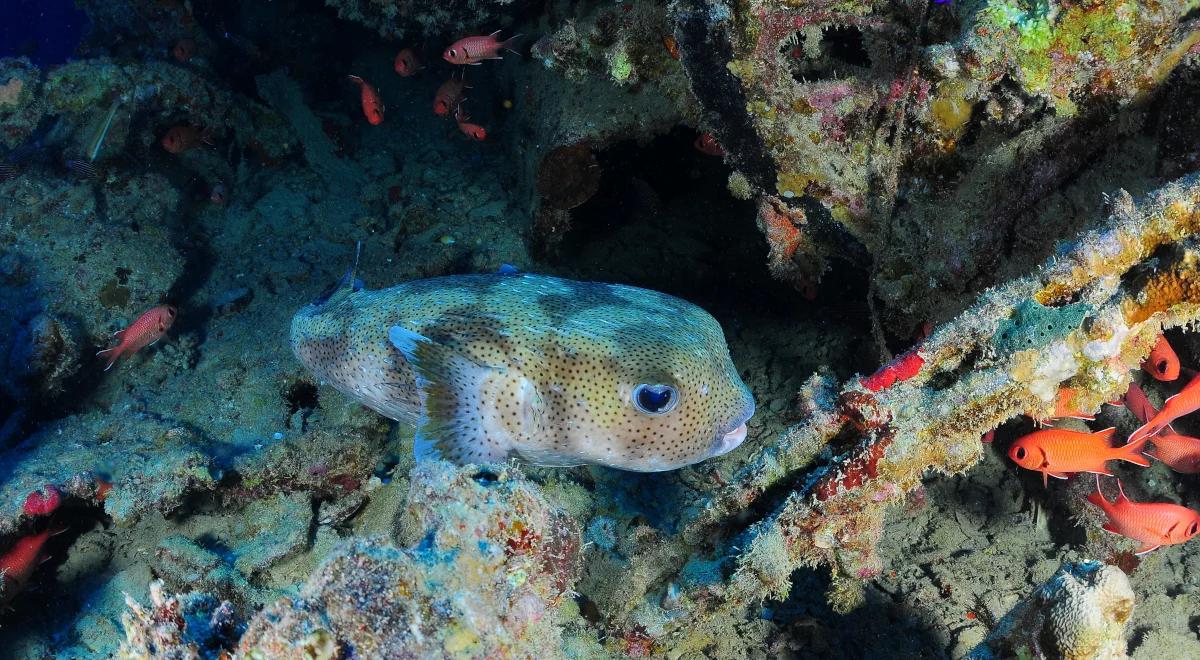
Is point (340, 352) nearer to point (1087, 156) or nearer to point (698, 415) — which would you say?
point (698, 415)

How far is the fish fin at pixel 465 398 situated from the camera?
2881mm

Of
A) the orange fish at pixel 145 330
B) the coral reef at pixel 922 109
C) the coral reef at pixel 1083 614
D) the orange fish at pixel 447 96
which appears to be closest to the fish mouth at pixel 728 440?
the coral reef at pixel 1083 614

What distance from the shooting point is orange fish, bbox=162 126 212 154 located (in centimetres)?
925

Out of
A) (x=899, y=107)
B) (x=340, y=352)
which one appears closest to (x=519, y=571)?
(x=340, y=352)

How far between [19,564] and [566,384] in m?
4.53

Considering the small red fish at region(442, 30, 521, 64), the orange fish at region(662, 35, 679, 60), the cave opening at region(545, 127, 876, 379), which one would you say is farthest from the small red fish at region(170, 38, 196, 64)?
the orange fish at region(662, 35, 679, 60)

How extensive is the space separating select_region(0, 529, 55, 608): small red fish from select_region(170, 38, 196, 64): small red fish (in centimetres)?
1011

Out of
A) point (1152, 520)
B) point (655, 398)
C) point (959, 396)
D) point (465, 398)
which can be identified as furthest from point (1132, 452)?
point (465, 398)

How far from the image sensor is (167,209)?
8.73 meters

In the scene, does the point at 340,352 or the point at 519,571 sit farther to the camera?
the point at 340,352

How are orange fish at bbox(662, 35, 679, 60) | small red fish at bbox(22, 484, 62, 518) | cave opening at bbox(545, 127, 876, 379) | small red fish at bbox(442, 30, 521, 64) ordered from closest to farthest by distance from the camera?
1. small red fish at bbox(22, 484, 62, 518)
2. orange fish at bbox(662, 35, 679, 60)
3. cave opening at bbox(545, 127, 876, 379)
4. small red fish at bbox(442, 30, 521, 64)

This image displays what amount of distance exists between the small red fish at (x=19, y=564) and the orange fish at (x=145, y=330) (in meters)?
2.55

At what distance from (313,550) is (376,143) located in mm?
9069

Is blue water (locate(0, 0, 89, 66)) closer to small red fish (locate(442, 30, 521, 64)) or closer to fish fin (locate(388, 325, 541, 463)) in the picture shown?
small red fish (locate(442, 30, 521, 64))
